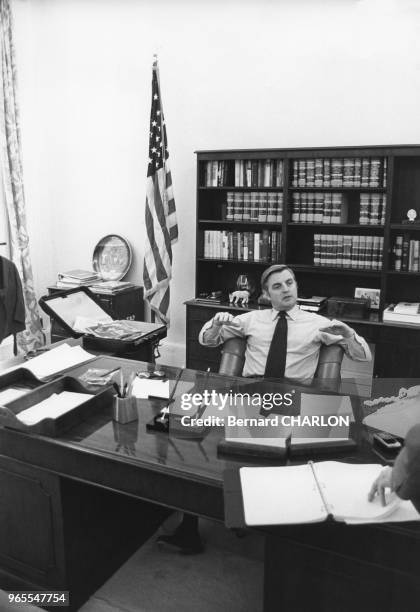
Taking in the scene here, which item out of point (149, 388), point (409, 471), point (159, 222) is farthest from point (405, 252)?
point (409, 471)

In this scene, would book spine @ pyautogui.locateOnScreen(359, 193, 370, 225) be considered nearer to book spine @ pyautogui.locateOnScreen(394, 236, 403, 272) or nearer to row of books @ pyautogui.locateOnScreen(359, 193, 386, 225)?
row of books @ pyautogui.locateOnScreen(359, 193, 386, 225)

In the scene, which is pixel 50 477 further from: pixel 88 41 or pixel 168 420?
pixel 88 41

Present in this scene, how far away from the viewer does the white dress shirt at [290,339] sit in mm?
2660

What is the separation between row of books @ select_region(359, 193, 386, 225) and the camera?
3781mm

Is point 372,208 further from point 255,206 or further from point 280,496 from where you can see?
point 280,496

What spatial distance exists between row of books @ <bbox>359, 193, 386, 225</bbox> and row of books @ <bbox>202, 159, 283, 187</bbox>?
24.6 inches

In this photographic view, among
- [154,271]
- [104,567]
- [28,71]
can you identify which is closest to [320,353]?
[104,567]

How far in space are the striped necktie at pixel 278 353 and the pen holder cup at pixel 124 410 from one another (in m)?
0.98

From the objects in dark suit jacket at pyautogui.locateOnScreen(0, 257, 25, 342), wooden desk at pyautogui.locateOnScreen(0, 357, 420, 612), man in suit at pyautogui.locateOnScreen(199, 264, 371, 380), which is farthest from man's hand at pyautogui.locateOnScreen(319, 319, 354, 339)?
dark suit jacket at pyautogui.locateOnScreen(0, 257, 25, 342)

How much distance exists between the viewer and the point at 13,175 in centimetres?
489

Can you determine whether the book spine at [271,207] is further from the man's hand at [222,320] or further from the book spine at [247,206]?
the man's hand at [222,320]

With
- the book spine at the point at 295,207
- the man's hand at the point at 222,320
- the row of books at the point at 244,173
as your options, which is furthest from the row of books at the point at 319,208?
the man's hand at the point at 222,320

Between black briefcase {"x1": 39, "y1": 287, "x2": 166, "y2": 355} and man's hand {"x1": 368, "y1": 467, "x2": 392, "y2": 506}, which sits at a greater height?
black briefcase {"x1": 39, "y1": 287, "x2": 166, "y2": 355}

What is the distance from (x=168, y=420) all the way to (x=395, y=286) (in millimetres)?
2756
